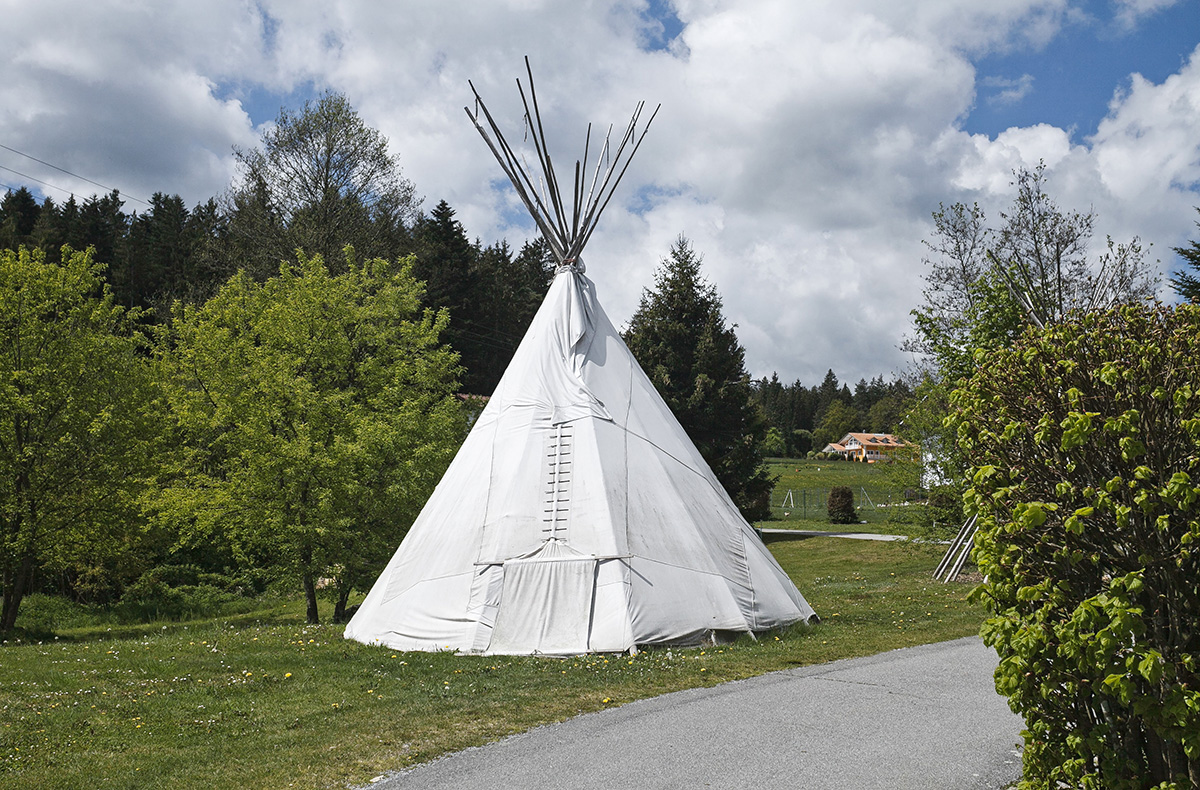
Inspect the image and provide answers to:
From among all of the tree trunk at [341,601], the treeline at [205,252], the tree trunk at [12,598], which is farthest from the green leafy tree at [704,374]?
the tree trunk at [12,598]

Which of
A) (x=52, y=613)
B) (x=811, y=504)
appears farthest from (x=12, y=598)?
(x=811, y=504)

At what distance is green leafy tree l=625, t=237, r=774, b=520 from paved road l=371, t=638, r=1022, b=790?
78.8ft

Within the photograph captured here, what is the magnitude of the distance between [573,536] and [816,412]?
377 feet

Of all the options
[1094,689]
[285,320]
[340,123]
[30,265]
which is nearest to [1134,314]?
[1094,689]

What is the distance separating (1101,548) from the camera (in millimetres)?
3633

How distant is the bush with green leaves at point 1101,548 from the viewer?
341 cm

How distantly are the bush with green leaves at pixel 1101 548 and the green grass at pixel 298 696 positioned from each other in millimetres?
3761

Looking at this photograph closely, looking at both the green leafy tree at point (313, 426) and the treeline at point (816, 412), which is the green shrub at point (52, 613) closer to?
the green leafy tree at point (313, 426)

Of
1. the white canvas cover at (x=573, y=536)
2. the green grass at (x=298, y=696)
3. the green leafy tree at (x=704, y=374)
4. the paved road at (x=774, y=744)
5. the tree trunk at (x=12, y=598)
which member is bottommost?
the tree trunk at (x=12, y=598)

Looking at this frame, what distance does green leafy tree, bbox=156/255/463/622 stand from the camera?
16375 millimetres

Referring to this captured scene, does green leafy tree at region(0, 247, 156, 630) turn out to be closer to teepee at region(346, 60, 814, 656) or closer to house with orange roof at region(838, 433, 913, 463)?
teepee at region(346, 60, 814, 656)

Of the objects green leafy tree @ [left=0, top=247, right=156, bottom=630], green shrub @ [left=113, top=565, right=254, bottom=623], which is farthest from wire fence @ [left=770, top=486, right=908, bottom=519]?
green leafy tree @ [left=0, top=247, right=156, bottom=630]

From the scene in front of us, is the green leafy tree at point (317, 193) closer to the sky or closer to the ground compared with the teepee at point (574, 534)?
closer to the sky

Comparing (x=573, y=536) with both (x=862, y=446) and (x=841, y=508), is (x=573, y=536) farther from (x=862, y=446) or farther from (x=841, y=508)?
(x=862, y=446)
